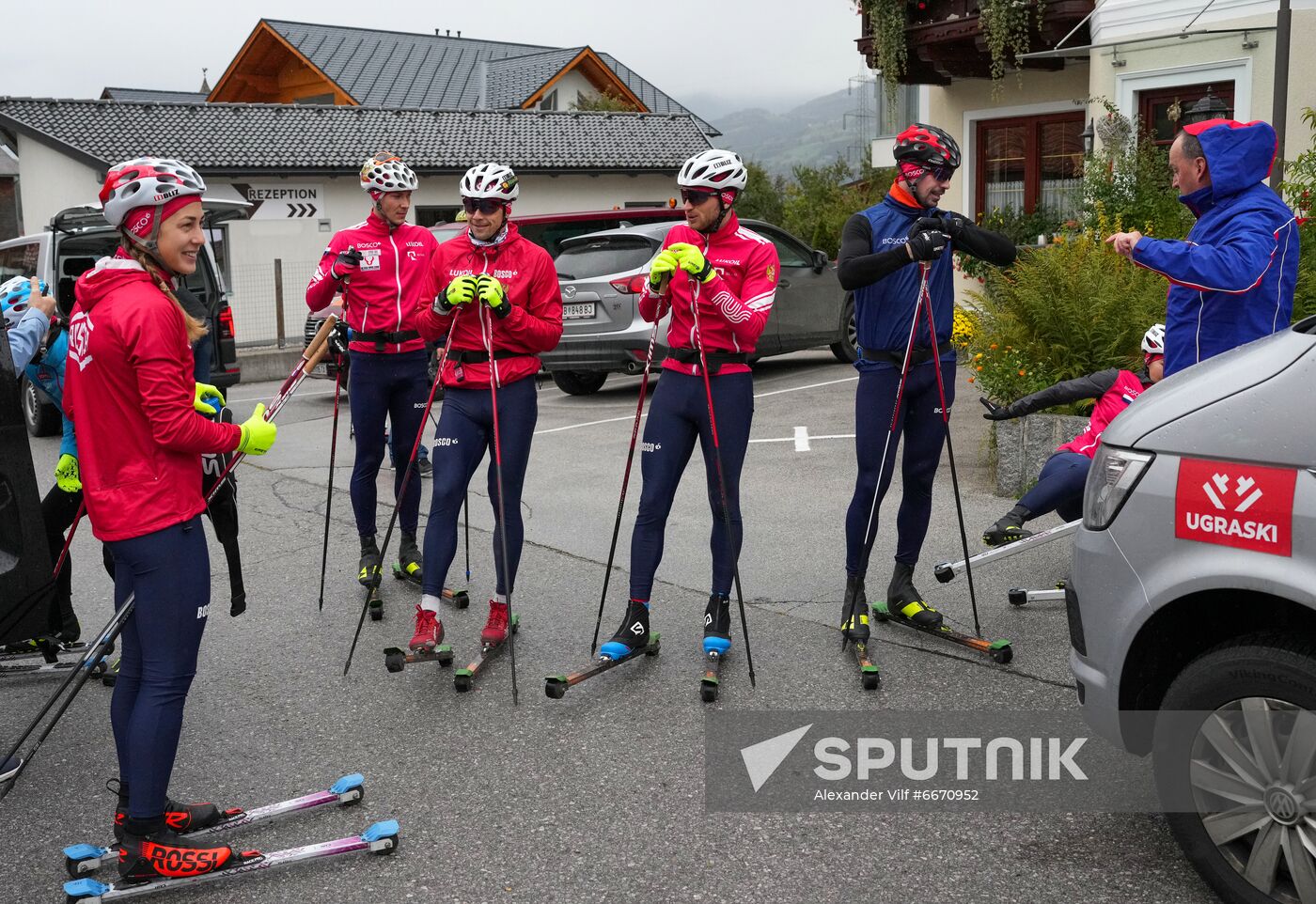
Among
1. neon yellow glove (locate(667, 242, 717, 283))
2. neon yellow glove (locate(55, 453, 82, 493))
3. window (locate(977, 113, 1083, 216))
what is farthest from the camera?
window (locate(977, 113, 1083, 216))

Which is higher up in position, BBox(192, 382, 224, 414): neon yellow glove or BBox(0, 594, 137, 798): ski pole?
BBox(192, 382, 224, 414): neon yellow glove

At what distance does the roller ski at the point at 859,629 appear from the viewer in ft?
17.5

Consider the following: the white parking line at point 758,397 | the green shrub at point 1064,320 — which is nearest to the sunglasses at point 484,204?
the green shrub at point 1064,320

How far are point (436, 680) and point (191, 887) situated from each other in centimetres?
186

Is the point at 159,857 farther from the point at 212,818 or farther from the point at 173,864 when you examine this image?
the point at 212,818

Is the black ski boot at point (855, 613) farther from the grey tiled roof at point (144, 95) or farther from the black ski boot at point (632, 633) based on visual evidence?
the grey tiled roof at point (144, 95)

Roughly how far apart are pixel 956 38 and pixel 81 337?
14082 mm

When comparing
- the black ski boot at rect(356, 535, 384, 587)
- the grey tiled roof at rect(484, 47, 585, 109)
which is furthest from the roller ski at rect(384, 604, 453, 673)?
the grey tiled roof at rect(484, 47, 585, 109)

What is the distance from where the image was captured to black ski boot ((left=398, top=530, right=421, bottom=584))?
7.23 metres

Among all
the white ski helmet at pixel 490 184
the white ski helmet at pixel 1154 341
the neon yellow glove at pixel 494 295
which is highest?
the white ski helmet at pixel 490 184

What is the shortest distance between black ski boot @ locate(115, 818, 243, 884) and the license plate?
404 inches

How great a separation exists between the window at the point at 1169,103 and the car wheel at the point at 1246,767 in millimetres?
11886

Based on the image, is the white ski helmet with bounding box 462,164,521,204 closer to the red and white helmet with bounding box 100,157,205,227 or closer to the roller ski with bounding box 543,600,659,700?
the roller ski with bounding box 543,600,659,700

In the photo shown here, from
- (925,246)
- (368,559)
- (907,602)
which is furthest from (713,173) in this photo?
(368,559)
